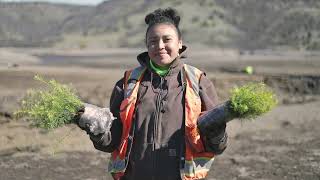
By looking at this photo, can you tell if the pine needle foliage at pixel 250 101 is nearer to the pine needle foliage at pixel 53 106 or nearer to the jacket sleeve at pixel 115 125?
the jacket sleeve at pixel 115 125

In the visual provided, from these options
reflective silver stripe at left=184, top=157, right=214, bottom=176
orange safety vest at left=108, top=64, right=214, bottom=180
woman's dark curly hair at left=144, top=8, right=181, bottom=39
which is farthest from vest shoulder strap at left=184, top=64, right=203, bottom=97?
reflective silver stripe at left=184, top=157, right=214, bottom=176

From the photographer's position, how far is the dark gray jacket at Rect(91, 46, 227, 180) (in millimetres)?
3082

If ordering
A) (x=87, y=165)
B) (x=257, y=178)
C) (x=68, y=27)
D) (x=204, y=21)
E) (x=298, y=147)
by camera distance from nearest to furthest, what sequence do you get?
(x=257, y=178)
(x=87, y=165)
(x=298, y=147)
(x=204, y=21)
(x=68, y=27)

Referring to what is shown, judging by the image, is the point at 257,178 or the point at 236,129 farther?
the point at 236,129

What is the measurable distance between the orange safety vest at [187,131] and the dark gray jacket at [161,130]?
0.11ft

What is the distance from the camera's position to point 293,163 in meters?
8.97

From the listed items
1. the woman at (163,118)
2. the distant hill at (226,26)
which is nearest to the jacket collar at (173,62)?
the woman at (163,118)

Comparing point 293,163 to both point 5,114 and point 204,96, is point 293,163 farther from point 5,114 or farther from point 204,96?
point 204,96

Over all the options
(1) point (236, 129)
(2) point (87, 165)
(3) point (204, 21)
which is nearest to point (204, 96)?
(2) point (87, 165)

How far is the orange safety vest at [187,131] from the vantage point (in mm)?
3051

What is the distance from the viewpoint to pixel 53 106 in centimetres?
298

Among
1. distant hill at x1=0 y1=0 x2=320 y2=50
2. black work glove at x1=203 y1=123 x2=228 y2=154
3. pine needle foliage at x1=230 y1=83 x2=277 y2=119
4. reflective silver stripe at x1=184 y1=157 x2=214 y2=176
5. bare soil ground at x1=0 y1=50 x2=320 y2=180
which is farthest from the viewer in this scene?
distant hill at x1=0 y1=0 x2=320 y2=50

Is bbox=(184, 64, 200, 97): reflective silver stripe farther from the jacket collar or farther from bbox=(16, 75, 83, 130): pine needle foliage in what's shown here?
bbox=(16, 75, 83, 130): pine needle foliage

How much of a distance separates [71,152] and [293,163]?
3641mm
